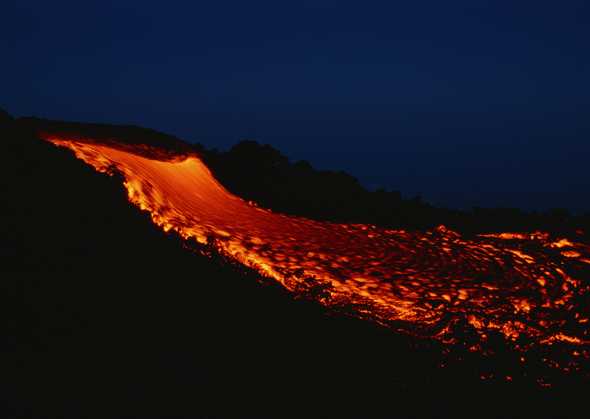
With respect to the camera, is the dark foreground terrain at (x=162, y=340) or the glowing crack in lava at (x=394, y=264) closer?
the dark foreground terrain at (x=162, y=340)

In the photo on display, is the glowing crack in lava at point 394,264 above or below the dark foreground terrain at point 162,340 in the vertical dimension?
above

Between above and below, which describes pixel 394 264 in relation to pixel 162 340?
above

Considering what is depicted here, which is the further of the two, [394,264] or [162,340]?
[394,264]

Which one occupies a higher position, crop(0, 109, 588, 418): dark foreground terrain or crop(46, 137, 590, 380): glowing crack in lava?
crop(46, 137, 590, 380): glowing crack in lava
